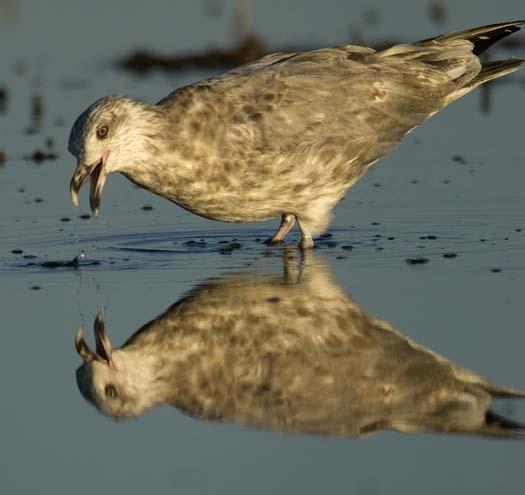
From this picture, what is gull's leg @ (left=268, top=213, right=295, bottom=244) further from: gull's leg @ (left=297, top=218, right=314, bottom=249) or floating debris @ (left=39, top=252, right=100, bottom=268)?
floating debris @ (left=39, top=252, right=100, bottom=268)

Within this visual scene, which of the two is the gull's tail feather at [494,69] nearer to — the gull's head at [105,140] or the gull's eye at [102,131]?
the gull's head at [105,140]

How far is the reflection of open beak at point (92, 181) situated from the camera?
34.7ft

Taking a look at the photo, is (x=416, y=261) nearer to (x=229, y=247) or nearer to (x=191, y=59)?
(x=229, y=247)

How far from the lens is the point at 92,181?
10.9m

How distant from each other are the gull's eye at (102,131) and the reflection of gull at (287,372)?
1356 millimetres

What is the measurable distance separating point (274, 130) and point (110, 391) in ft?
11.3

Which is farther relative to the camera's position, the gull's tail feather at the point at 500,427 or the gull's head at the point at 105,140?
the gull's head at the point at 105,140

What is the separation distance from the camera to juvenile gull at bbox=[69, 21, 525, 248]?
11.0 meters

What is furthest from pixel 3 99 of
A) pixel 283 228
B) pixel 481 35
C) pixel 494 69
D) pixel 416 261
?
pixel 416 261

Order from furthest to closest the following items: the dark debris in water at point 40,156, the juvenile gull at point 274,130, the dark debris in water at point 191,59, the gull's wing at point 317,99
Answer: the dark debris in water at point 191,59 < the dark debris in water at point 40,156 < the gull's wing at point 317,99 < the juvenile gull at point 274,130

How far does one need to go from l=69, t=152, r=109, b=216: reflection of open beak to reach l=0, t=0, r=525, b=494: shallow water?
577mm

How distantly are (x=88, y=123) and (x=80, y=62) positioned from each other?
9.84 m

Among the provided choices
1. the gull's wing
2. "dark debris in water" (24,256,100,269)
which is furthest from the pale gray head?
the gull's wing

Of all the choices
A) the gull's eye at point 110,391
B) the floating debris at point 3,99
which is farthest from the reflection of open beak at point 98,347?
the floating debris at point 3,99
